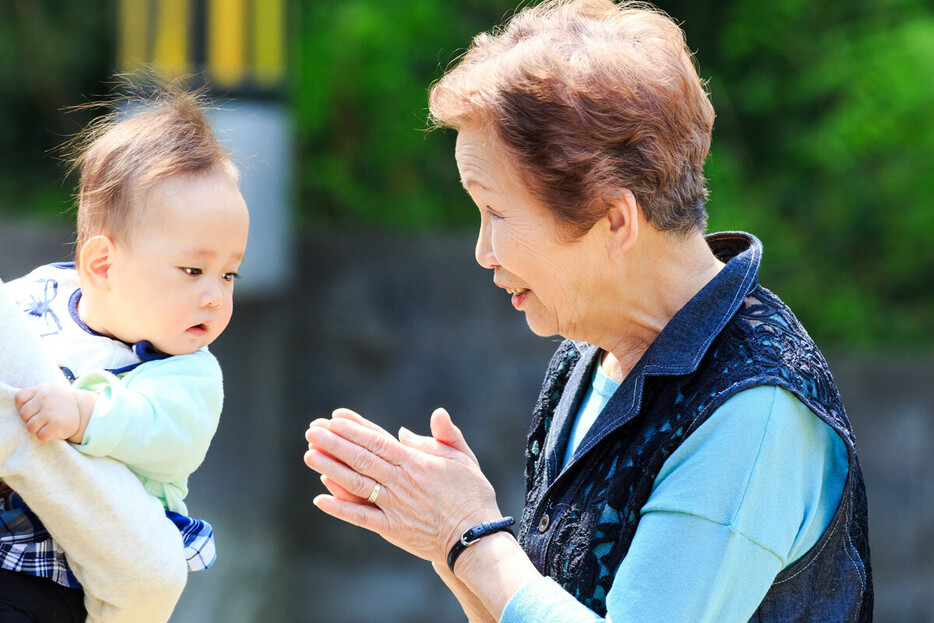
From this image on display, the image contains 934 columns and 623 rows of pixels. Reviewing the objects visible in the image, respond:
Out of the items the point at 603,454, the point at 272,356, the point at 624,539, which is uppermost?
the point at 603,454

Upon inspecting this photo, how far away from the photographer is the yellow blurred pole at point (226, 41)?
15.4 feet

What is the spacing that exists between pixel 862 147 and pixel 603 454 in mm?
4407

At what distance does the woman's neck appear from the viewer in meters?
1.75

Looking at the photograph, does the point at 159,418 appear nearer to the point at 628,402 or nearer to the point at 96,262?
the point at 96,262

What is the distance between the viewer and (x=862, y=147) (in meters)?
5.52

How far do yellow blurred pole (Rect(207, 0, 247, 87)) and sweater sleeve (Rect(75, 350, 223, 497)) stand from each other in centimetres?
338

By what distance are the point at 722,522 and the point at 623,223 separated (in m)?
0.52

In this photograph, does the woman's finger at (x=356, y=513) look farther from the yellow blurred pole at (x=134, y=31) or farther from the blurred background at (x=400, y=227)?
the yellow blurred pole at (x=134, y=31)

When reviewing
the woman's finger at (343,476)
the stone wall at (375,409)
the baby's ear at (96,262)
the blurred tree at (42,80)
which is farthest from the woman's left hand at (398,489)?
the blurred tree at (42,80)

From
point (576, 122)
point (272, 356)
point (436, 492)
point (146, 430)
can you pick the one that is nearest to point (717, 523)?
point (436, 492)

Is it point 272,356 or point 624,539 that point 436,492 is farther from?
point 272,356

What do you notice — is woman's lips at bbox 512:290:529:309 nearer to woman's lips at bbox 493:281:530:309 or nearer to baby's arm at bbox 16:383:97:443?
woman's lips at bbox 493:281:530:309

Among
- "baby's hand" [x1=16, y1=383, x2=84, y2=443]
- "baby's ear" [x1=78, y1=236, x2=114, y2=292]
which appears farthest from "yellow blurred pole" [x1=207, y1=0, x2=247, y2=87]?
"baby's hand" [x1=16, y1=383, x2=84, y2=443]

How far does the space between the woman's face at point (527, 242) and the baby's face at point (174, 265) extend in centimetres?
43
